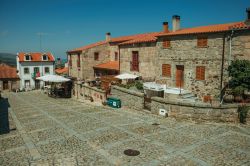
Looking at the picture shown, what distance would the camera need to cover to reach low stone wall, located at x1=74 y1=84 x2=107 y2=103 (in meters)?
22.4

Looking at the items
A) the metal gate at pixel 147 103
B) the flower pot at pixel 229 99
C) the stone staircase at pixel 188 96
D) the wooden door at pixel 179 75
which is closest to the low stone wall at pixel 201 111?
the metal gate at pixel 147 103

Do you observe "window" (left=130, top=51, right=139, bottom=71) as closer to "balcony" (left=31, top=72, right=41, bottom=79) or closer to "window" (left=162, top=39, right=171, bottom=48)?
"window" (left=162, top=39, right=171, bottom=48)

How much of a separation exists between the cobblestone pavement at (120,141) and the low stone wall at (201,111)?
0.50m

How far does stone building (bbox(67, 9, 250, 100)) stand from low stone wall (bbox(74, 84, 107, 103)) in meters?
5.10

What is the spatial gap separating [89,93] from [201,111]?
1441cm

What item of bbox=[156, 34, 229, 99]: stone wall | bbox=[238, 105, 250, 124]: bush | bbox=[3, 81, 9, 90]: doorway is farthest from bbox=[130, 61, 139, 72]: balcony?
bbox=[3, 81, 9, 90]: doorway

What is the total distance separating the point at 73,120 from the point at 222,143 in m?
9.79

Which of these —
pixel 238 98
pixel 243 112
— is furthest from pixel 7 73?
pixel 243 112

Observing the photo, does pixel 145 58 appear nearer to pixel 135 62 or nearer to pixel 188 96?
pixel 135 62

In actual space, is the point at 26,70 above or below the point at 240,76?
above

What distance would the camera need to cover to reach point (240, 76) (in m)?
14.0

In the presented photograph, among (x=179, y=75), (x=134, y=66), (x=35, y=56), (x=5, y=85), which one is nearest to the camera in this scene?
(x=179, y=75)

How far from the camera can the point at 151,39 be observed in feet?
74.6

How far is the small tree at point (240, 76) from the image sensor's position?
45.6 ft
